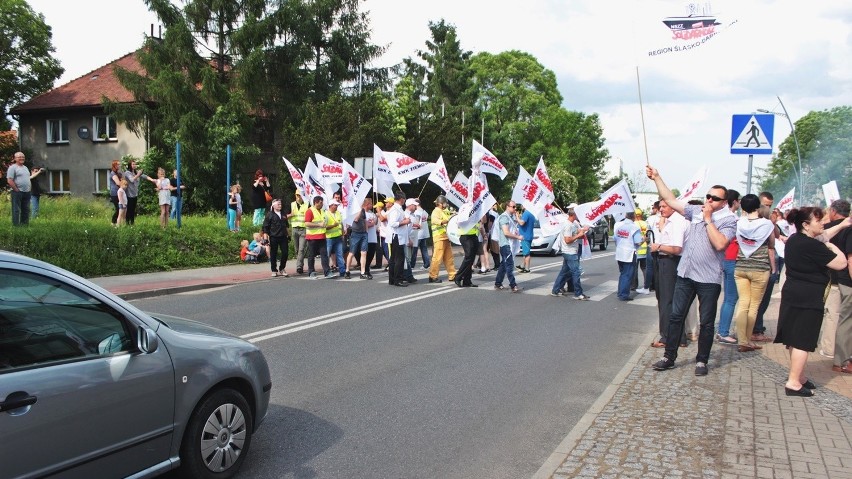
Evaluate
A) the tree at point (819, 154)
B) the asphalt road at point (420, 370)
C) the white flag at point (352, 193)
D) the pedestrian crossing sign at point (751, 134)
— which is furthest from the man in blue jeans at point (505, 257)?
the tree at point (819, 154)

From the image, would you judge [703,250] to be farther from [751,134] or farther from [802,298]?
[751,134]

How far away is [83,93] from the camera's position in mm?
40312

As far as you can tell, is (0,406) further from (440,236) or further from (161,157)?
(161,157)

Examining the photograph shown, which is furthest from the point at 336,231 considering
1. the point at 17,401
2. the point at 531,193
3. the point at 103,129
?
the point at 103,129

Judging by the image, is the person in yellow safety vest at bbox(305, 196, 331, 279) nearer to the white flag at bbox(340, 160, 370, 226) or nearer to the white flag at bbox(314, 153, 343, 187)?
the white flag at bbox(340, 160, 370, 226)

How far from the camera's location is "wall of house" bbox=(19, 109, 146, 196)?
126ft

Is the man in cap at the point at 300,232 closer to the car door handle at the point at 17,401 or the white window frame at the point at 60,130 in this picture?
the car door handle at the point at 17,401

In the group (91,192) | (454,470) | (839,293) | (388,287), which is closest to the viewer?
(454,470)

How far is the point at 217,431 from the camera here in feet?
14.0

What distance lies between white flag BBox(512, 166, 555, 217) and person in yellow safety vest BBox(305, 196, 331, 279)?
433cm

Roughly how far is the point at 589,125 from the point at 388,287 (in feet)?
152

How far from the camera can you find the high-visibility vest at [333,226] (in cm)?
1555

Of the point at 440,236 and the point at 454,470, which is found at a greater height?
the point at 440,236

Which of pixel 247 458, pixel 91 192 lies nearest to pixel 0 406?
pixel 247 458
